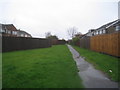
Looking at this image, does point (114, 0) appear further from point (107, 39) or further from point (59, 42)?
Answer: point (59, 42)

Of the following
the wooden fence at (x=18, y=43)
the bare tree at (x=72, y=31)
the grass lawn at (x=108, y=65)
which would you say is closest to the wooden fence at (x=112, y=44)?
the grass lawn at (x=108, y=65)

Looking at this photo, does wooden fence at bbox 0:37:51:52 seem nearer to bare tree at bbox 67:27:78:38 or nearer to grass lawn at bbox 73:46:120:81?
grass lawn at bbox 73:46:120:81

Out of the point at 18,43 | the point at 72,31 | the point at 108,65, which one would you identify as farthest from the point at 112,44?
the point at 72,31

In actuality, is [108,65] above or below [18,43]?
below

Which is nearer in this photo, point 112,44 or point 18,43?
point 112,44

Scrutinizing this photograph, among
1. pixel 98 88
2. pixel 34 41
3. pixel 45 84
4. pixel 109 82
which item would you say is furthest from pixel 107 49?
pixel 34 41

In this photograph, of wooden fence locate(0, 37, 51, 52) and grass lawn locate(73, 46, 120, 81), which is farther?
wooden fence locate(0, 37, 51, 52)

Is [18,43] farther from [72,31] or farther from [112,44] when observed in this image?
[72,31]

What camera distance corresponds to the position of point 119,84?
3768mm

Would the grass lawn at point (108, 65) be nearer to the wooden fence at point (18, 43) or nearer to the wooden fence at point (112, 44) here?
the wooden fence at point (112, 44)

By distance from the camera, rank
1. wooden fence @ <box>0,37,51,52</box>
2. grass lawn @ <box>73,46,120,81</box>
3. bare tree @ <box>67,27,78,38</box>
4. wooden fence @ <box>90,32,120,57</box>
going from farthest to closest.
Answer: bare tree @ <box>67,27,78,38</box> → wooden fence @ <box>0,37,51,52</box> → wooden fence @ <box>90,32,120,57</box> → grass lawn @ <box>73,46,120,81</box>

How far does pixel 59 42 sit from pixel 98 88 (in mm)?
54235

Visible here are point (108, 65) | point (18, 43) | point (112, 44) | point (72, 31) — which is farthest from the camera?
point (72, 31)

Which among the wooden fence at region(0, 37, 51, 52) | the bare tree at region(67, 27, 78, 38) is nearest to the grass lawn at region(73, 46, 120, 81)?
the wooden fence at region(0, 37, 51, 52)
